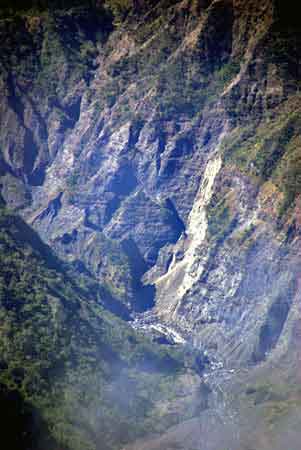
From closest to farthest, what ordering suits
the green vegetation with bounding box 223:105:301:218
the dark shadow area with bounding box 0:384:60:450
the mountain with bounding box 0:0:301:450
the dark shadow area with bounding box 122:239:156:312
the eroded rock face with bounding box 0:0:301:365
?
the dark shadow area with bounding box 0:384:60:450, the mountain with bounding box 0:0:301:450, the green vegetation with bounding box 223:105:301:218, the eroded rock face with bounding box 0:0:301:365, the dark shadow area with bounding box 122:239:156:312

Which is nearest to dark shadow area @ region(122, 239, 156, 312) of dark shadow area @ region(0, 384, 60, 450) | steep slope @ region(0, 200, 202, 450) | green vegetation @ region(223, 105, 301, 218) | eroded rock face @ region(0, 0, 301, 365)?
eroded rock face @ region(0, 0, 301, 365)

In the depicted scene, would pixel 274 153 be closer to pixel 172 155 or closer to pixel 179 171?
pixel 179 171

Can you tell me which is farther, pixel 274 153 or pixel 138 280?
pixel 138 280

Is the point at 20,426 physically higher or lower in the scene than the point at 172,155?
lower

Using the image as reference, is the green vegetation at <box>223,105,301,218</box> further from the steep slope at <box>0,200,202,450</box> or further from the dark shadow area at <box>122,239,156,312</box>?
the steep slope at <box>0,200,202,450</box>

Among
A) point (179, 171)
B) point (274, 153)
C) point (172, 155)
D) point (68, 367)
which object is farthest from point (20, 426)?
point (172, 155)

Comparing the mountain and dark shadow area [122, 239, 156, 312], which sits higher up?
the mountain
